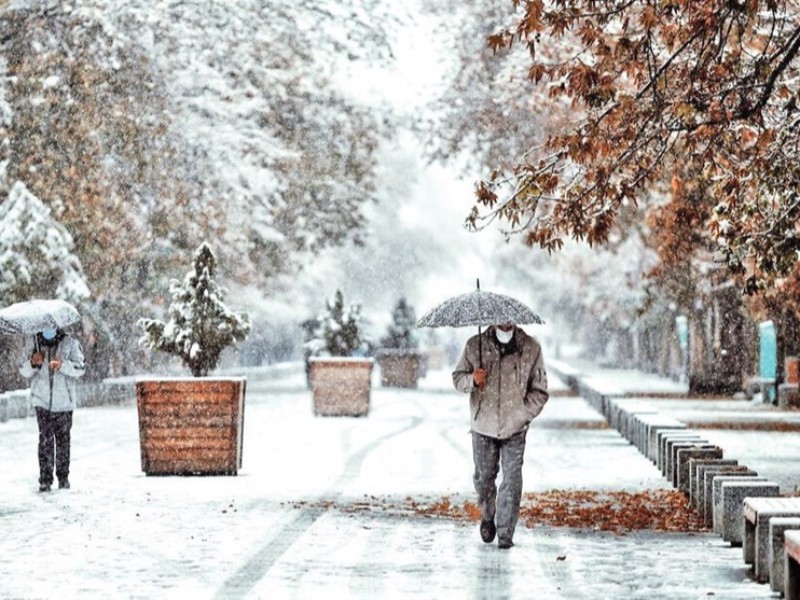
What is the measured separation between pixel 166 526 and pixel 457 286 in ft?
316

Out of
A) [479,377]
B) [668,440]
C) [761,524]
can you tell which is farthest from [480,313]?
[668,440]

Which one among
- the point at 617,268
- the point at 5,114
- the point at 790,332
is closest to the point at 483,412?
the point at 5,114

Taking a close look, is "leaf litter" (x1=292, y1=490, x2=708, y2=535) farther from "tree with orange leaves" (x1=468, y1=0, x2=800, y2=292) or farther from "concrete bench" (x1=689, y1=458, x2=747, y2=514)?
"tree with orange leaves" (x1=468, y1=0, x2=800, y2=292)

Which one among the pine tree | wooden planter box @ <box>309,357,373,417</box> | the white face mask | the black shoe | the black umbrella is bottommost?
the black shoe

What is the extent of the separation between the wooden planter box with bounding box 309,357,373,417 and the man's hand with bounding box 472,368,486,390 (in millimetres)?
19895

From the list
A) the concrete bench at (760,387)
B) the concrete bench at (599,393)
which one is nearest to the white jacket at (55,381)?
the concrete bench at (599,393)

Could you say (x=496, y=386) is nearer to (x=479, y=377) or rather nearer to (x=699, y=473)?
(x=479, y=377)

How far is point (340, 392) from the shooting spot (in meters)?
33.5

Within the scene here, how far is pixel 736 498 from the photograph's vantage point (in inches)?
533

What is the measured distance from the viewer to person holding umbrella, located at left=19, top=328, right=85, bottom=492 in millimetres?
17641

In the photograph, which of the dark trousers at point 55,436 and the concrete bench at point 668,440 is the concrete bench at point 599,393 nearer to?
the concrete bench at point 668,440

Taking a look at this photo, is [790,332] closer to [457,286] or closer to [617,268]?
[617,268]

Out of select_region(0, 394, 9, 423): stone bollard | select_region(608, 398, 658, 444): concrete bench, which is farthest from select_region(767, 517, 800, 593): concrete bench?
select_region(0, 394, 9, 423): stone bollard

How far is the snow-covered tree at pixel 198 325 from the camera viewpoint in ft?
67.8
